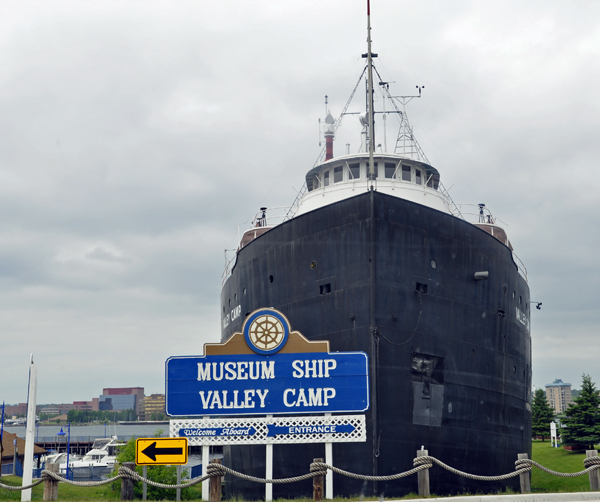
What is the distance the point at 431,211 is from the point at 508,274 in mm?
4119

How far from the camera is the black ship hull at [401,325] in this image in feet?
47.6

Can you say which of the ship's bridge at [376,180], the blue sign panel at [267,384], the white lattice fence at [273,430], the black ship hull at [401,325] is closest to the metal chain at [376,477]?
the white lattice fence at [273,430]

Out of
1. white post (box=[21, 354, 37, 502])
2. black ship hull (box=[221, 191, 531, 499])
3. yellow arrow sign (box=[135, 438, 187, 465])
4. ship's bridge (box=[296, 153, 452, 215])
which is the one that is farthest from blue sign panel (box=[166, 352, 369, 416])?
ship's bridge (box=[296, 153, 452, 215])

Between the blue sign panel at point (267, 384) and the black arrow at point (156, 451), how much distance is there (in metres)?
1.76

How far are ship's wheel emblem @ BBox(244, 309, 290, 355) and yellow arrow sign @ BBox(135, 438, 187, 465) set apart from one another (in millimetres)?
2633

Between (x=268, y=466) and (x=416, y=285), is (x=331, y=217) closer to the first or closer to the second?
(x=416, y=285)

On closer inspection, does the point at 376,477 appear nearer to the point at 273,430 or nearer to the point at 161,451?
the point at 273,430

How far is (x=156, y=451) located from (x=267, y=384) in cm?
272

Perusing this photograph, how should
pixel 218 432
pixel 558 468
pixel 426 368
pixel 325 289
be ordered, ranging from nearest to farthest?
1. pixel 218 432
2. pixel 426 368
3. pixel 325 289
4. pixel 558 468

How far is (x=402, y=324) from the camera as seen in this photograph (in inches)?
595

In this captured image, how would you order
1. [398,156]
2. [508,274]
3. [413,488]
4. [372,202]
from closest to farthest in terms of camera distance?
[413,488]
[372,202]
[508,274]
[398,156]

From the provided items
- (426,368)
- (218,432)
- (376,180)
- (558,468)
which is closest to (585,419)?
(558,468)

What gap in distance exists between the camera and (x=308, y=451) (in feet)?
49.2

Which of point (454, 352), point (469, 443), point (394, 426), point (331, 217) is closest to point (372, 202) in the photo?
point (331, 217)
